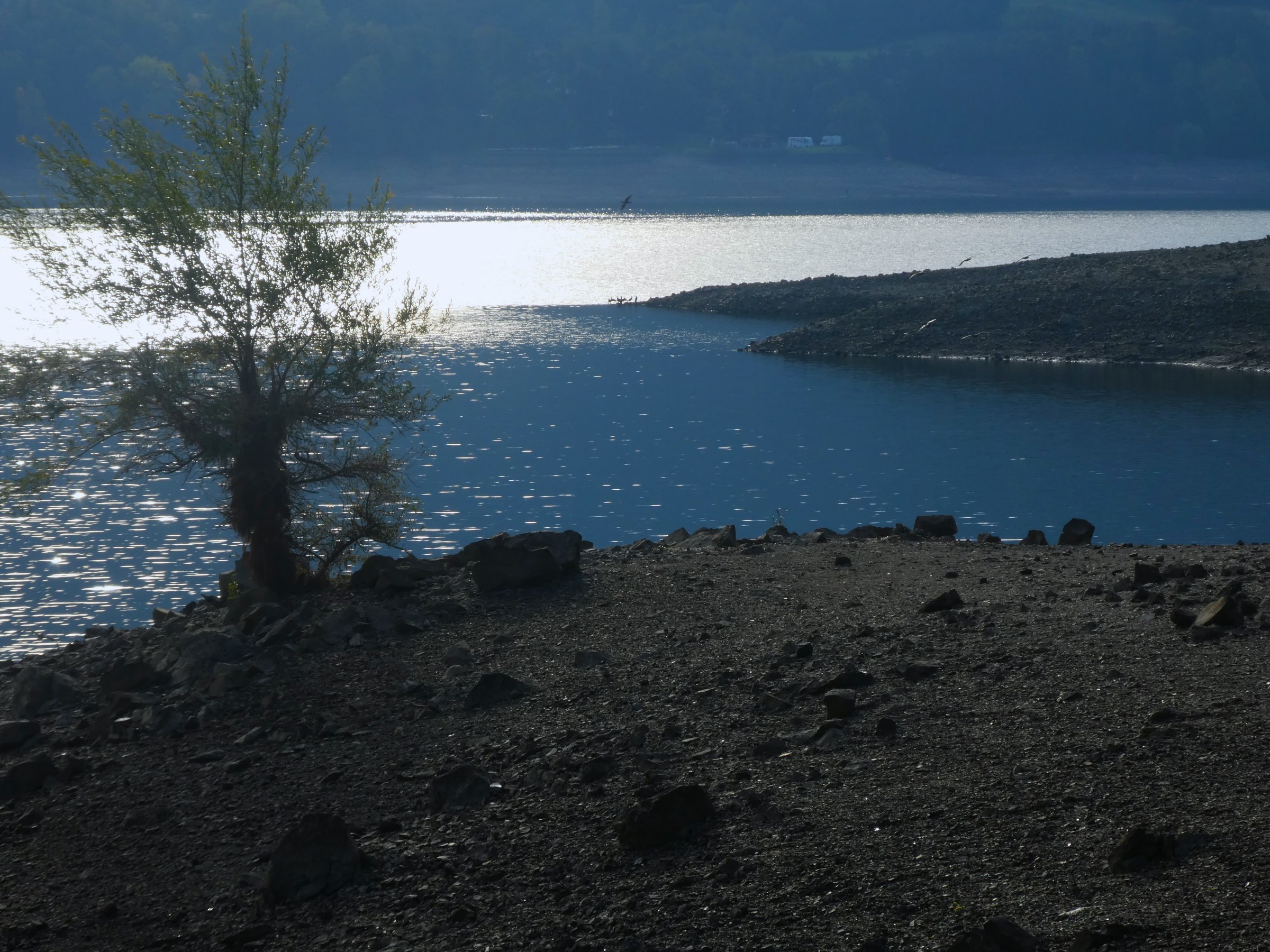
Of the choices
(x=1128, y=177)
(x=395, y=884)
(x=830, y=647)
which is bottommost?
(x=395, y=884)

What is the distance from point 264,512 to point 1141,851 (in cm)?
1032

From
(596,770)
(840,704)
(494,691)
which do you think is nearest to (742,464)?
(494,691)

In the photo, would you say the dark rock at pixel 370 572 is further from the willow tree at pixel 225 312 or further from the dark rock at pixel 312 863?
the dark rock at pixel 312 863

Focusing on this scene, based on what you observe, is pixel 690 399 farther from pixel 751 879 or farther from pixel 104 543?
pixel 751 879

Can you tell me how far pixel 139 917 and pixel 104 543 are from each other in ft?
54.7

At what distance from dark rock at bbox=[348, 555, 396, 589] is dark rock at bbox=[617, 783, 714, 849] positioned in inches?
271

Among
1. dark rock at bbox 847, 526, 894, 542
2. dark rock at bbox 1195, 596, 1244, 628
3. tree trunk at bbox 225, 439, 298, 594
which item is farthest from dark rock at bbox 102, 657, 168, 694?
dark rock at bbox 1195, 596, 1244, 628

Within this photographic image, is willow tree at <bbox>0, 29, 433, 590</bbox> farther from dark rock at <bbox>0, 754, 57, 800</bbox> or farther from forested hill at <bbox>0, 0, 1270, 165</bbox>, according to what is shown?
forested hill at <bbox>0, 0, 1270, 165</bbox>

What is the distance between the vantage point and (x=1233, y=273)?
1823 inches

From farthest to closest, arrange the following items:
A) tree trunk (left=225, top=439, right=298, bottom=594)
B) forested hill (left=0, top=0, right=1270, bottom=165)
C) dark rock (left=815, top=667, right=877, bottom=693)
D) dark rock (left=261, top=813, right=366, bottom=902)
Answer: forested hill (left=0, top=0, right=1270, bottom=165)
tree trunk (left=225, top=439, right=298, bottom=594)
dark rock (left=815, top=667, right=877, bottom=693)
dark rock (left=261, top=813, right=366, bottom=902)

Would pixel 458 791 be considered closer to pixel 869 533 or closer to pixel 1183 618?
pixel 1183 618

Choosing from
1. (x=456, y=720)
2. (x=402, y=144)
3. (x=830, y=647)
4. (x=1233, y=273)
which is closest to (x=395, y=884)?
(x=456, y=720)

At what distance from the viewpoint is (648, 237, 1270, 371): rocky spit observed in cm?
4372

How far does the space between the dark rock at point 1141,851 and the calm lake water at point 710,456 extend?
11.3 metres
